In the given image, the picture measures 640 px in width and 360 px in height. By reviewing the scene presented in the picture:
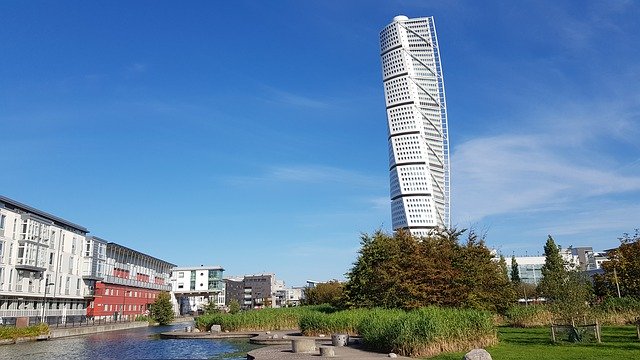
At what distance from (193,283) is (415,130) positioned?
86.2 metres

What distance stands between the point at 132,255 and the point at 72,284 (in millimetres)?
25854

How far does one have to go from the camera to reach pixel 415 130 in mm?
169500

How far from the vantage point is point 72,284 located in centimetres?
6806

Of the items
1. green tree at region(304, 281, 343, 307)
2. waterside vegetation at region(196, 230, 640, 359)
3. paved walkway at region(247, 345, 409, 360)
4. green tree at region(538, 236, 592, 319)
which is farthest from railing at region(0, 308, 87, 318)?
green tree at region(538, 236, 592, 319)

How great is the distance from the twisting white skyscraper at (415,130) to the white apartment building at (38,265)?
360 feet

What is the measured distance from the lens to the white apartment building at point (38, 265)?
52750mm

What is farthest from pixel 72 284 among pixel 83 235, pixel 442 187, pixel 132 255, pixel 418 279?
pixel 442 187

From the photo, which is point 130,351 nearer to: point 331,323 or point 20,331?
point 331,323

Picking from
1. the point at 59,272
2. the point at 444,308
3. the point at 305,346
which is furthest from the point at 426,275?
the point at 59,272

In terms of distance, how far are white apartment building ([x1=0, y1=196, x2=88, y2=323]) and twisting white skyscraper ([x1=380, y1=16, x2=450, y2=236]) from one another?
110 metres

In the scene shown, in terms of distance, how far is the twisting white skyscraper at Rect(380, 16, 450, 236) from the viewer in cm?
16700

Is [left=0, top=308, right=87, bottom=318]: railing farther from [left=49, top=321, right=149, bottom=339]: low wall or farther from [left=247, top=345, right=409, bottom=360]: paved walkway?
[left=247, top=345, right=409, bottom=360]: paved walkway

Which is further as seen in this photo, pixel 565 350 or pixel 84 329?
pixel 84 329

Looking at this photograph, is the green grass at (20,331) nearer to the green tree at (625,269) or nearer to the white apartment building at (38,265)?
the white apartment building at (38,265)
